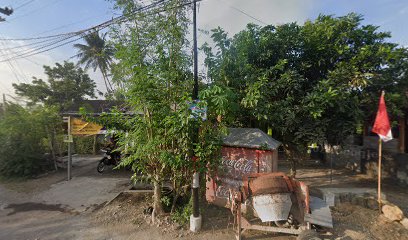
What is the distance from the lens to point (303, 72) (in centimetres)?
630

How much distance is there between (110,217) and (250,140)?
3.82 metres

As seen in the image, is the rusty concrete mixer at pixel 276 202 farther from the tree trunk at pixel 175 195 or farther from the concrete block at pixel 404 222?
the concrete block at pixel 404 222

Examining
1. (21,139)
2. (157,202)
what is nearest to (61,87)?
(21,139)

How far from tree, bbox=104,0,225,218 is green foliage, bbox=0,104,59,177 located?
6290 mm

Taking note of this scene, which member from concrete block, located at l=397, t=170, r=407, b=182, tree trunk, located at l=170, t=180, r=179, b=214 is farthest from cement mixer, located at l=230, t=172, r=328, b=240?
concrete block, located at l=397, t=170, r=407, b=182

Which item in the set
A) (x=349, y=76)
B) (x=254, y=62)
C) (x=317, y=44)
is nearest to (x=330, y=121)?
(x=349, y=76)

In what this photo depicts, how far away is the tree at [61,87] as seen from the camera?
25.2 metres

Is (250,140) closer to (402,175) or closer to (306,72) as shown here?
(306,72)

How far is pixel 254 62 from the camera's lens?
21.1ft

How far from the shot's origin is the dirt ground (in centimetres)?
441

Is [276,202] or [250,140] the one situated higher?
[250,140]

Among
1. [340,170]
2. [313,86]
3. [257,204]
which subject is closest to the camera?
[257,204]

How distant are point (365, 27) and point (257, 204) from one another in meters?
5.89

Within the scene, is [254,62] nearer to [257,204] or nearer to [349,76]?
[349,76]
